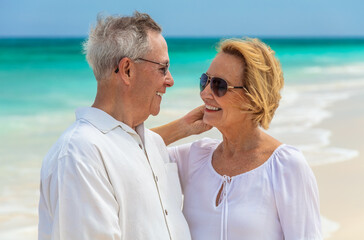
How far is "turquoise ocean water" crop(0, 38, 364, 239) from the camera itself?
24.7ft

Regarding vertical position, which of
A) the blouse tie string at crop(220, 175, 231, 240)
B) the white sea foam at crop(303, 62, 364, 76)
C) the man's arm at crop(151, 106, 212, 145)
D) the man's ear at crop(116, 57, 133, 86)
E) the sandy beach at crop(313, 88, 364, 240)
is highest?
the man's ear at crop(116, 57, 133, 86)

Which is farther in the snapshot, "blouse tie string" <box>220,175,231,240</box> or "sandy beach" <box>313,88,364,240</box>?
"sandy beach" <box>313,88,364,240</box>

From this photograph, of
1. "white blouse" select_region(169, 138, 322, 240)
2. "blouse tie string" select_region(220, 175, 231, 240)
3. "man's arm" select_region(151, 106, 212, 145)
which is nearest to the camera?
"white blouse" select_region(169, 138, 322, 240)

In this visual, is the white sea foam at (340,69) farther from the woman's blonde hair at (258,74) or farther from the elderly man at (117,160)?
the elderly man at (117,160)

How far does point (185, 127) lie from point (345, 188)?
3.62 meters

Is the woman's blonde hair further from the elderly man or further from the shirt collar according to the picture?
the shirt collar

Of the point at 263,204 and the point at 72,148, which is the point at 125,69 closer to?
the point at 72,148

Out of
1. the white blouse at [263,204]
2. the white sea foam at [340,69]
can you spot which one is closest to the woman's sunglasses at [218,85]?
the white blouse at [263,204]

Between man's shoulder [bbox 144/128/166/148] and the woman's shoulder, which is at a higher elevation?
the woman's shoulder

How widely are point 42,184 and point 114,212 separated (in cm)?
34

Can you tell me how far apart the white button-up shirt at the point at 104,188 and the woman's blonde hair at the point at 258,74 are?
0.60 m

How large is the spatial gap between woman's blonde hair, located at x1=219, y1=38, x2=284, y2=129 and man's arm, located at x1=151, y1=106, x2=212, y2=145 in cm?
56

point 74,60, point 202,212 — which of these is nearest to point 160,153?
point 202,212

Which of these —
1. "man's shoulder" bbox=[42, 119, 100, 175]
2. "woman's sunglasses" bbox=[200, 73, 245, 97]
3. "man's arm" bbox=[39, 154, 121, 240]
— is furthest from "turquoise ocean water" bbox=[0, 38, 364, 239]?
"man's arm" bbox=[39, 154, 121, 240]
